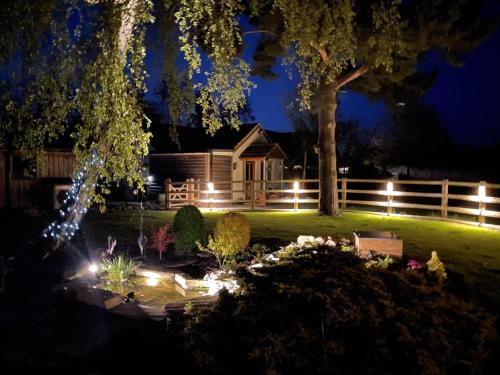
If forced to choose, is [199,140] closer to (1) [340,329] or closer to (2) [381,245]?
(2) [381,245]

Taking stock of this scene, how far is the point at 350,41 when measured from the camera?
7.47 meters

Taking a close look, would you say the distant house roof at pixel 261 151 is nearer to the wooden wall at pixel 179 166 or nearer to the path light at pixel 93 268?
the wooden wall at pixel 179 166

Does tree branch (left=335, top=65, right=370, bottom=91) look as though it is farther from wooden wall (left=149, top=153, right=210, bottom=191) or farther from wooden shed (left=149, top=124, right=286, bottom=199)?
wooden wall (left=149, top=153, right=210, bottom=191)

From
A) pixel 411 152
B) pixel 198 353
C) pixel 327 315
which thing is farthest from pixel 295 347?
pixel 411 152

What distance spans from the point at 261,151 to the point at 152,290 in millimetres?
18106

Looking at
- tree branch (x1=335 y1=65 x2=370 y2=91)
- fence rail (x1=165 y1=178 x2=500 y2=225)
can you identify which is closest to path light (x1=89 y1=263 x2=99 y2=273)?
tree branch (x1=335 y1=65 x2=370 y2=91)

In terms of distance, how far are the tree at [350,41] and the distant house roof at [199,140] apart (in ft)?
24.4

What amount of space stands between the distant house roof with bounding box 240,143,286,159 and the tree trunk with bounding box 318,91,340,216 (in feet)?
23.9

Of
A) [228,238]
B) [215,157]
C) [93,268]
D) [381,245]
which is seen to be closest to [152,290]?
[93,268]

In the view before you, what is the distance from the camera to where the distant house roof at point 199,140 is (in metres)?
24.3

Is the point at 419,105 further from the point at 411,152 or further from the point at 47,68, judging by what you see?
the point at 47,68

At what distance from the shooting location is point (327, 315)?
354 cm

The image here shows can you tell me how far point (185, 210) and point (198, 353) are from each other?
5.57 meters

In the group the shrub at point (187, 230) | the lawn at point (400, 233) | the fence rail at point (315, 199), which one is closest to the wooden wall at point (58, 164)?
the lawn at point (400, 233)
